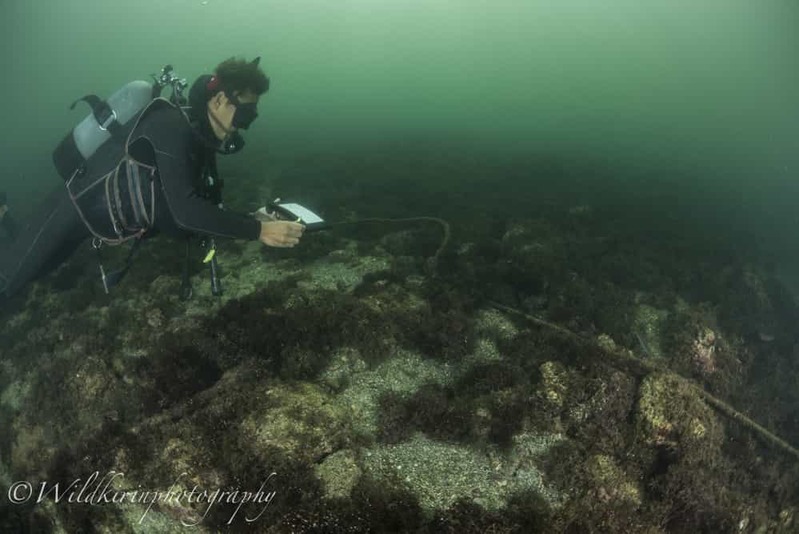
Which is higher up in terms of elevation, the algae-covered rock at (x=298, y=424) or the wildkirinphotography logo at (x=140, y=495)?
the algae-covered rock at (x=298, y=424)

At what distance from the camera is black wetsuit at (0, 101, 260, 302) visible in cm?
471

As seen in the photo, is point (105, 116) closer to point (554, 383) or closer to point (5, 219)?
point (5, 219)

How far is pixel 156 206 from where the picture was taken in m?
5.13

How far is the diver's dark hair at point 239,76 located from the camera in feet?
16.7

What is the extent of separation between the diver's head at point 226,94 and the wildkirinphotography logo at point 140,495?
4.03 m

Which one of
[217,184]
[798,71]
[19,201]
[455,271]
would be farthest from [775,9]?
[19,201]

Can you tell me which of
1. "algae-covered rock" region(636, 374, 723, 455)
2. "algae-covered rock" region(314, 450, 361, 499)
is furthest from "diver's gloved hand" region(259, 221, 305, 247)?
"algae-covered rock" region(636, 374, 723, 455)

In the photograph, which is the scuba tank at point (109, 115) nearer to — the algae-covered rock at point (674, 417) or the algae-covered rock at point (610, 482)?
the algae-covered rock at point (610, 482)

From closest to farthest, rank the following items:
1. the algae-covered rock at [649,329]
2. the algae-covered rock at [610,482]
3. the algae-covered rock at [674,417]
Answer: the algae-covered rock at [610,482], the algae-covered rock at [674,417], the algae-covered rock at [649,329]

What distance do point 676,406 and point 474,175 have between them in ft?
52.6

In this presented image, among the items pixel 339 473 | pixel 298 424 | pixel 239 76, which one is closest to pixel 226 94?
pixel 239 76

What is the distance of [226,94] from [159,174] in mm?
1285

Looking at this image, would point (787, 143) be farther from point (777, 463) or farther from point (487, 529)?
point (487, 529)

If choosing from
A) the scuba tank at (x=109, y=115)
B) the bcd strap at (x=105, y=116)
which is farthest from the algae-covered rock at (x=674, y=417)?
the bcd strap at (x=105, y=116)
